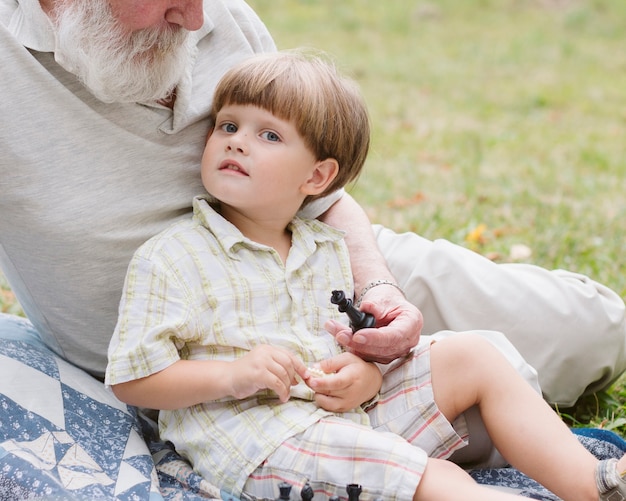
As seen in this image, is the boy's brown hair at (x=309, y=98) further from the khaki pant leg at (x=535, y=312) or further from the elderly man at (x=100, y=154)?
the khaki pant leg at (x=535, y=312)

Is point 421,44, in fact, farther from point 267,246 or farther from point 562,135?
point 267,246

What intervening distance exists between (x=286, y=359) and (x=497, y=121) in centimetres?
543

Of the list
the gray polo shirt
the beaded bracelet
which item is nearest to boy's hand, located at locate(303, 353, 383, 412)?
the beaded bracelet

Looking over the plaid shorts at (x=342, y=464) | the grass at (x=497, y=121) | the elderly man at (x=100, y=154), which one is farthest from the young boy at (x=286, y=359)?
the grass at (x=497, y=121)

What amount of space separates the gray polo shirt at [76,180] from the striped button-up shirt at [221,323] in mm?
167

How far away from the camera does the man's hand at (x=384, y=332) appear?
7.75 ft

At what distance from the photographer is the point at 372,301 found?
2592 mm

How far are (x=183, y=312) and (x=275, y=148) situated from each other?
0.49m

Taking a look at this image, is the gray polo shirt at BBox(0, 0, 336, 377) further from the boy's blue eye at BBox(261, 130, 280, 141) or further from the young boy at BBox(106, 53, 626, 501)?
the boy's blue eye at BBox(261, 130, 280, 141)

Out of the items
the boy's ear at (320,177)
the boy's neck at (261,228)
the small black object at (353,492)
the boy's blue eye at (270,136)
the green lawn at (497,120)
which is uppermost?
the boy's blue eye at (270,136)

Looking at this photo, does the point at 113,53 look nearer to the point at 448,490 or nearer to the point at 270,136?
the point at 270,136

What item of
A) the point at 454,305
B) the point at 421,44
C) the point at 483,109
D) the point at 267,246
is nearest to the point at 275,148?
the point at 267,246

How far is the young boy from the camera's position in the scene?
2.20 meters

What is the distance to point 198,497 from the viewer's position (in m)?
2.23
